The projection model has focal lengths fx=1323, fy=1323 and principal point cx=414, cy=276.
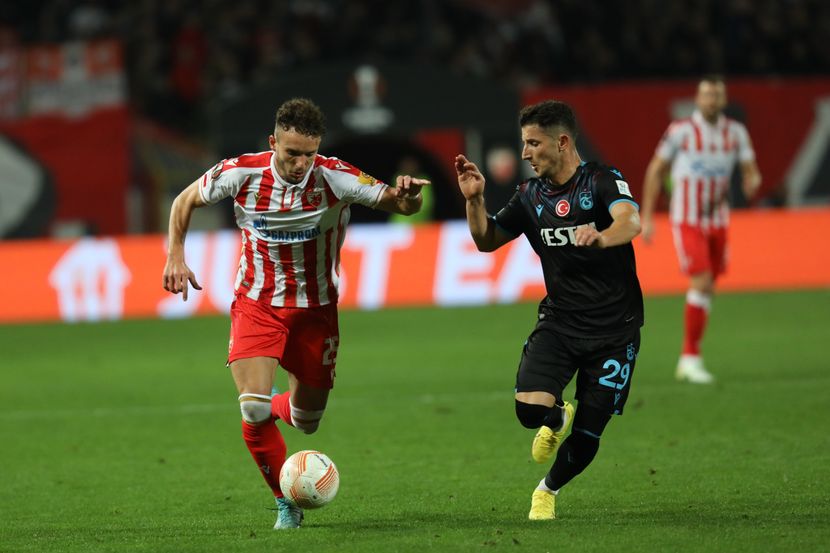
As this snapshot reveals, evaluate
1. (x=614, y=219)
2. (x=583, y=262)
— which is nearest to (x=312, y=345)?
(x=583, y=262)

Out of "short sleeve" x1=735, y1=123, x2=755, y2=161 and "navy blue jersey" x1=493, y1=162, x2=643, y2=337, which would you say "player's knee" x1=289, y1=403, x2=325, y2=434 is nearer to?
"navy blue jersey" x1=493, y1=162, x2=643, y2=337

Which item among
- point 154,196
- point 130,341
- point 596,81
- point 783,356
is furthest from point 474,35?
point 783,356

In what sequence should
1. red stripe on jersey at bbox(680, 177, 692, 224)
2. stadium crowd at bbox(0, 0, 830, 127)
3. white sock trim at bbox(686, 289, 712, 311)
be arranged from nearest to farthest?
1. white sock trim at bbox(686, 289, 712, 311)
2. red stripe on jersey at bbox(680, 177, 692, 224)
3. stadium crowd at bbox(0, 0, 830, 127)

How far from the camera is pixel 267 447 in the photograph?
6.09 meters

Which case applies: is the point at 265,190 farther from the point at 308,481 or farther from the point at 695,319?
the point at 695,319

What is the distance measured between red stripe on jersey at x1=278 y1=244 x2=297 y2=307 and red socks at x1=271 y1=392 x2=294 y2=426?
2.04 feet

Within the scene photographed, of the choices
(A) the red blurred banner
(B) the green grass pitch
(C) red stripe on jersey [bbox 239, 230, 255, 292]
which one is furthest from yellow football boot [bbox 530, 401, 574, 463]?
(A) the red blurred banner

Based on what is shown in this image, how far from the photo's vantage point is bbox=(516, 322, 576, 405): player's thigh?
5938 millimetres

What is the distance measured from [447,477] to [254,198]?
6.49ft

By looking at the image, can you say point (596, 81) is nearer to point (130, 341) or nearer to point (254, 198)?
point (130, 341)

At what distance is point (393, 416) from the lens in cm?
955

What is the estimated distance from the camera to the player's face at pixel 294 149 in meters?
5.95

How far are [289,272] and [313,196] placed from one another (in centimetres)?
40

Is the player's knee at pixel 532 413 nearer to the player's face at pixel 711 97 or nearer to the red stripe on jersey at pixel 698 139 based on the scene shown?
the player's face at pixel 711 97
